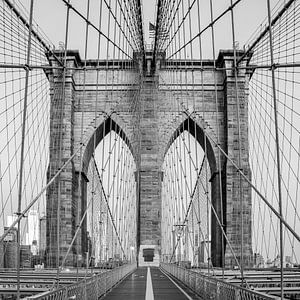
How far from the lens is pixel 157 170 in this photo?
39.2m

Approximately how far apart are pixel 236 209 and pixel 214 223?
11.1 ft

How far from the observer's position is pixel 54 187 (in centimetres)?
3594

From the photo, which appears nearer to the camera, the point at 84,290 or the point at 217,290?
the point at 84,290

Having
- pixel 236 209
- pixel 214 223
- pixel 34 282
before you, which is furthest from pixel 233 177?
pixel 34 282

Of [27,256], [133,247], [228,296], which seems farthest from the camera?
[133,247]

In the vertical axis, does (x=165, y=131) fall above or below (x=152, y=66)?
below

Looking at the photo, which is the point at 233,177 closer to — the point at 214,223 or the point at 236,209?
the point at 236,209

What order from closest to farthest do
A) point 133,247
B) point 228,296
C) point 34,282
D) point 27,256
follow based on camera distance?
point 228,296 → point 34,282 → point 27,256 → point 133,247

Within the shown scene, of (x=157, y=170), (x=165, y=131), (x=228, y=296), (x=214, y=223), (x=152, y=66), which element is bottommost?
(x=228, y=296)

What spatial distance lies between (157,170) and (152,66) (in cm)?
636

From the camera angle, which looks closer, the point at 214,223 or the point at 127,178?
the point at 127,178

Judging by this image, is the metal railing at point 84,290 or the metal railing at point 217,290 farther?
the metal railing at point 217,290

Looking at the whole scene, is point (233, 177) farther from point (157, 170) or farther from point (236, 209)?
point (157, 170)

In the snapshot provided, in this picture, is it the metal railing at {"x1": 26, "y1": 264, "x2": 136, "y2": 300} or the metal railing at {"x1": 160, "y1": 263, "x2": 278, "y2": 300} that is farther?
the metal railing at {"x1": 160, "y1": 263, "x2": 278, "y2": 300}
